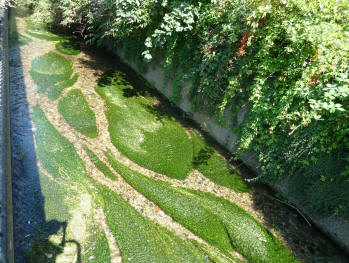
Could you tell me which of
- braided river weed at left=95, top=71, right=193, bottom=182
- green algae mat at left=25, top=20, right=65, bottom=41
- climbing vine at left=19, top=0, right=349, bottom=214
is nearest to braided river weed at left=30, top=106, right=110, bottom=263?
braided river weed at left=95, top=71, right=193, bottom=182

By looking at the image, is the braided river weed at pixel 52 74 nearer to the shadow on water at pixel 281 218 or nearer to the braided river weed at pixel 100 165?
the braided river weed at pixel 100 165

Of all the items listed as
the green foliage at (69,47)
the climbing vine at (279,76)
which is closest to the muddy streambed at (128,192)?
the climbing vine at (279,76)

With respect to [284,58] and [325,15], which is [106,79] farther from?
[325,15]

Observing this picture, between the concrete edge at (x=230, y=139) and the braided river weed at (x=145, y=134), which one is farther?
the braided river weed at (x=145, y=134)

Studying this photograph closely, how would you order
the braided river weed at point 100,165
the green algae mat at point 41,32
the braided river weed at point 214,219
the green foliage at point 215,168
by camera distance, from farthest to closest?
the green algae mat at point 41,32, the green foliage at point 215,168, the braided river weed at point 100,165, the braided river weed at point 214,219

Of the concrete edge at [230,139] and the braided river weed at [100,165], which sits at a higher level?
the concrete edge at [230,139]

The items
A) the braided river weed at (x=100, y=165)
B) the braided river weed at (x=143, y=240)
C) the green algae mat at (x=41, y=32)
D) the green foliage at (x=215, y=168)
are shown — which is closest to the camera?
the braided river weed at (x=143, y=240)

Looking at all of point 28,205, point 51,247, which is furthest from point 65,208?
point 51,247
